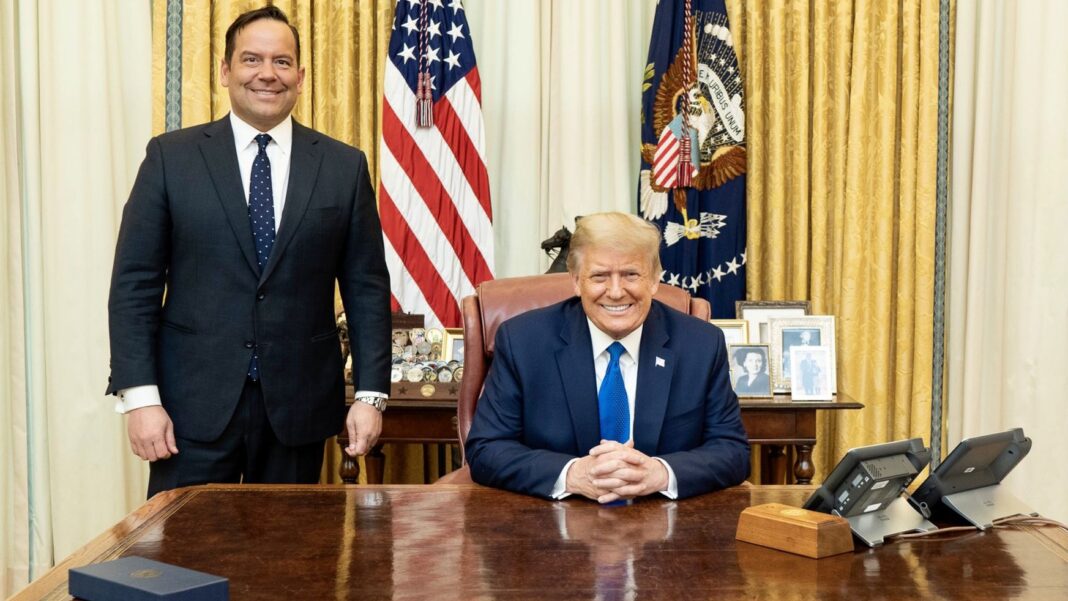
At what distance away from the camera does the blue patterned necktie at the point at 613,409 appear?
2469 millimetres

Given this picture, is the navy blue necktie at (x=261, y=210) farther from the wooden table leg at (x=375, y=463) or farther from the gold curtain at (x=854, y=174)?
the gold curtain at (x=854, y=174)

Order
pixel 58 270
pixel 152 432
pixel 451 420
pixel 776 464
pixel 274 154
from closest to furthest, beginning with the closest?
pixel 152 432 → pixel 274 154 → pixel 451 420 → pixel 776 464 → pixel 58 270

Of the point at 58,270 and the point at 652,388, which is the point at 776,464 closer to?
the point at 652,388

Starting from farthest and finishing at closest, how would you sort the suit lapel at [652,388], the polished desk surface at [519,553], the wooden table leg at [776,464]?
the wooden table leg at [776,464] → the suit lapel at [652,388] → the polished desk surface at [519,553]

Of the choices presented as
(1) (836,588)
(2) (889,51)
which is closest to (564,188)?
(2) (889,51)

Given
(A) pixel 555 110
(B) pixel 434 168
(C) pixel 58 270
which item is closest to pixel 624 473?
(B) pixel 434 168

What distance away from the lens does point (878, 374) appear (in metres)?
4.64

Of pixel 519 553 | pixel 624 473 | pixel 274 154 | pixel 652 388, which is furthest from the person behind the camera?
pixel 274 154

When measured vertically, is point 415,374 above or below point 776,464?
above

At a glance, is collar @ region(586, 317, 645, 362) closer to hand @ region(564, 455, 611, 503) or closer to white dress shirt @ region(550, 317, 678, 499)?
white dress shirt @ region(550, 317, 678, 499)

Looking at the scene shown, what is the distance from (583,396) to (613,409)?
0.08 m

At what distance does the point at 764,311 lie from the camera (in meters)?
4.40

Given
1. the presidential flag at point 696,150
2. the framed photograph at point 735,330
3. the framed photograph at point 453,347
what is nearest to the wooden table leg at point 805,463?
the framed photograph at point 735,330

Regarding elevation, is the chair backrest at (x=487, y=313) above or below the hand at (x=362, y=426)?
above
